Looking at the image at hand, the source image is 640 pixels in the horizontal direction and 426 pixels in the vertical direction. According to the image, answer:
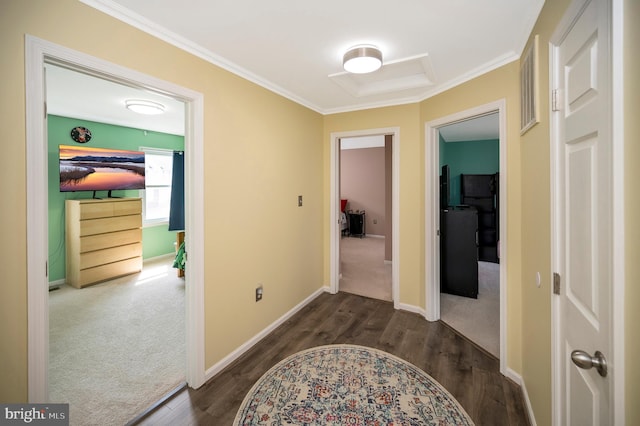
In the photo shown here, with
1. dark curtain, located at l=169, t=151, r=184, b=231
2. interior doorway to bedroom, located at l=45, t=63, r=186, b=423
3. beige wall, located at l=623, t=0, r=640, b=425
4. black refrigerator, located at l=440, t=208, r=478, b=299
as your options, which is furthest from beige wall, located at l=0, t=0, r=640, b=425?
dark curtain, located at l=169, t=151, r=184, b=231

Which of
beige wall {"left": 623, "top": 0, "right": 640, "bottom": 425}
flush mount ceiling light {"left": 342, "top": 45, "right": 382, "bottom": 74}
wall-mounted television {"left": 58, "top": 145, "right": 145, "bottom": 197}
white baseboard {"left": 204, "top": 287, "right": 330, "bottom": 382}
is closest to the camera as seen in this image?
beige wall {"left": 623, "top": 0, "right": 640, "bottom": 425}

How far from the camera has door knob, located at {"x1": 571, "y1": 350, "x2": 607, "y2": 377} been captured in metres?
0.80

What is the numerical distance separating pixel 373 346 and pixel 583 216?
1997 millimetres

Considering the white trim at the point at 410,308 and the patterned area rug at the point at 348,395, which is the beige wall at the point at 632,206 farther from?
the white trim at the point at 410,308

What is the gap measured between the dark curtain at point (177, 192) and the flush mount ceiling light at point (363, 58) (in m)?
3.58

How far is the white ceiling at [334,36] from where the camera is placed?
1.57m

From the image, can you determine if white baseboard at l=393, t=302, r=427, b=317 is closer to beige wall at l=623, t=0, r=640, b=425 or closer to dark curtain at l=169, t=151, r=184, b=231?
beige wall at l=623, t=0, r=640, b=425

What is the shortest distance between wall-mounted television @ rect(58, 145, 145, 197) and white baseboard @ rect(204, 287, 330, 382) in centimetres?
352

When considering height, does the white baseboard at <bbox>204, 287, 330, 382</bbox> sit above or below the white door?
below

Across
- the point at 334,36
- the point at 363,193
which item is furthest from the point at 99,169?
the point at 363,193

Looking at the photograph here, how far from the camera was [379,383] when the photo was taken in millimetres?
2027

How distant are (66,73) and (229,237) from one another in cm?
218

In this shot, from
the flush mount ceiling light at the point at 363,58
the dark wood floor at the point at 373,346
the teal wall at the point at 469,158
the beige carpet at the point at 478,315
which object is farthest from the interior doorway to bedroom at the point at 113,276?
the teal wall at the point at 469,158

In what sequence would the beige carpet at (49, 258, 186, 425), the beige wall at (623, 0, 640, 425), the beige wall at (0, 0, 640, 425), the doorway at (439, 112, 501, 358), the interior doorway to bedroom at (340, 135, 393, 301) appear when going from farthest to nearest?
the interior doorway to bedroom at (340, 135, 393, 301)
the doorway at (439, 112, 501, 358)
the beige carpet at (49, 258, 186, 425)
the beige wall at (0, 0, 640, 425)
the beige wall at (623, 0, 640, 425)
